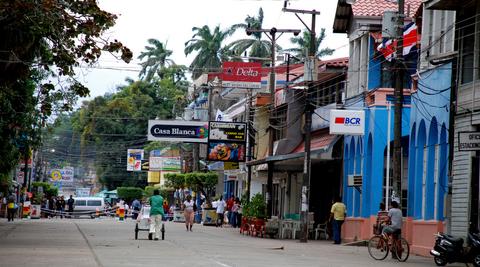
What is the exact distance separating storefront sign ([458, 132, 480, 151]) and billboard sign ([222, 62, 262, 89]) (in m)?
30.3

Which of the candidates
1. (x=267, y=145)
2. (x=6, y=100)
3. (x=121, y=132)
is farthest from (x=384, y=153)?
(x=121, y=132)

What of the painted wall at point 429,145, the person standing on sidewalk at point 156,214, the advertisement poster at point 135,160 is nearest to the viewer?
the painted wall at point 429,145

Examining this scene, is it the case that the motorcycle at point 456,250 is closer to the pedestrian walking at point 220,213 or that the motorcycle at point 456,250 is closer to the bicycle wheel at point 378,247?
the bicycle wheel at point 378,247

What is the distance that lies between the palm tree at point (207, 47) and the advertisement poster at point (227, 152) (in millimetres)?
36436

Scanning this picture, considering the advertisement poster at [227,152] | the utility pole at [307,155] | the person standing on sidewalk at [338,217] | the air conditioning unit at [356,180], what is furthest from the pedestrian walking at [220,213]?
the air conditioning unit at [356,180]

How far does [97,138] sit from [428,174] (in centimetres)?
7796

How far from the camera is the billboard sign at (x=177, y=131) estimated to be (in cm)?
5800

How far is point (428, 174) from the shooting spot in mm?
31422

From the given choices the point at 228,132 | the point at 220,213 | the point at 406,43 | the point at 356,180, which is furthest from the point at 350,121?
the point at 220,213

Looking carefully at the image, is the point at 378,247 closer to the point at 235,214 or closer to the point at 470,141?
the point at 470,141

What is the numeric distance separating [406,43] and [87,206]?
46.6 meters

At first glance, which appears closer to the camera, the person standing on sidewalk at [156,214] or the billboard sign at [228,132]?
the person standing on sidewalk at [156,214]

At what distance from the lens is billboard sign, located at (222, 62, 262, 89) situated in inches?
2149

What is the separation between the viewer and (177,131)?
193ft
